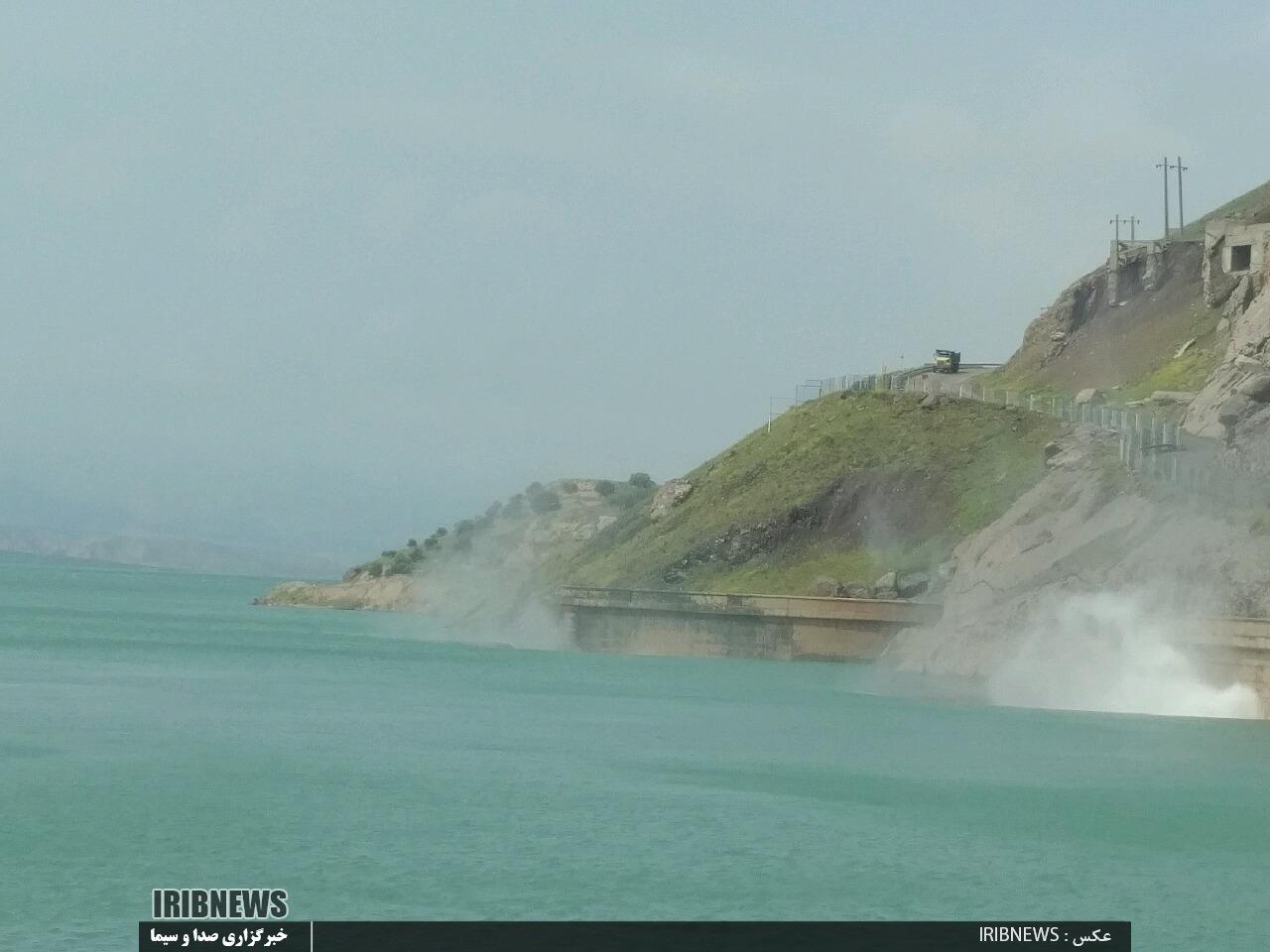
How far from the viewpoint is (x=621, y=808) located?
40.2 metres

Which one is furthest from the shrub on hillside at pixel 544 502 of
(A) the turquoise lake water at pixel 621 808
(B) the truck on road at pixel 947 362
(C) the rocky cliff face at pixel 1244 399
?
(A) the turquoise lake water at pixel 621 808

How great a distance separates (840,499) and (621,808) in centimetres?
7092

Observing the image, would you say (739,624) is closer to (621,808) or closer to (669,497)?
(669,497)

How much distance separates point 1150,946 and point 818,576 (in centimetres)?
7376

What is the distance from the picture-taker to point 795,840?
120 feet

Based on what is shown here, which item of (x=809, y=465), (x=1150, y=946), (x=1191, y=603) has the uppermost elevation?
(x=809, y=465)

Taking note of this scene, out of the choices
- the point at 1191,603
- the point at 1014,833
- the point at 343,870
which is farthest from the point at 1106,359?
the point at 343,870

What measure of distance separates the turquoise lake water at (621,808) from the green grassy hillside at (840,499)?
1167 inches

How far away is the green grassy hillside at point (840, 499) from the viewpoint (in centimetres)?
10344

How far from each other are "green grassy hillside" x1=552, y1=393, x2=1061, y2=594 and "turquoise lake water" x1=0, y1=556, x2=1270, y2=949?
29.7 metres

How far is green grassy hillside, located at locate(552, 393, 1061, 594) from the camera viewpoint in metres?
103

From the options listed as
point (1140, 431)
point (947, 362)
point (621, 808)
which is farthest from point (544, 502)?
point (621, 808)

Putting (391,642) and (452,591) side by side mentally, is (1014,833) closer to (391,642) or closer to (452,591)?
(391,642)

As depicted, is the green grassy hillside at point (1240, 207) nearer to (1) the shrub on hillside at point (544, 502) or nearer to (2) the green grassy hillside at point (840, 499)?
(2) the green grassy hillside at point (840, 499)
